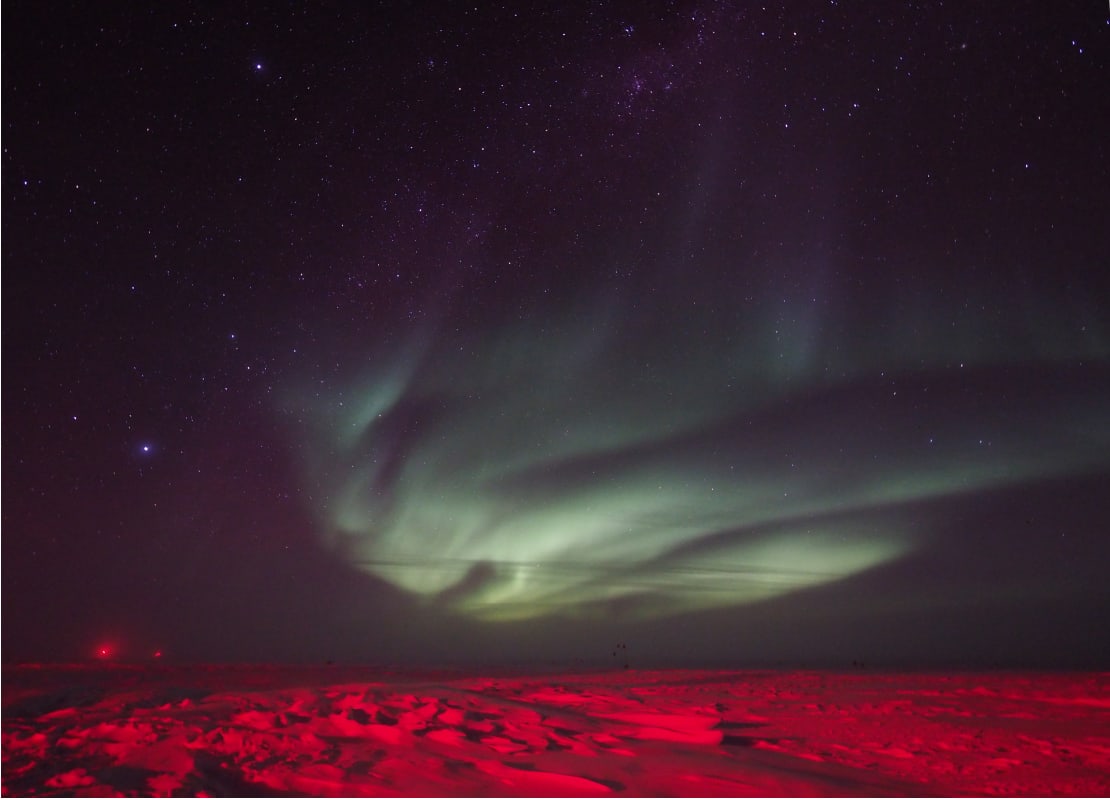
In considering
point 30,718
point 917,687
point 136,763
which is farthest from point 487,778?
point 917,687

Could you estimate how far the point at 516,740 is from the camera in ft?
26.7

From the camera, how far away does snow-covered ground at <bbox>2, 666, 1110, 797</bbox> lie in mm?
6188

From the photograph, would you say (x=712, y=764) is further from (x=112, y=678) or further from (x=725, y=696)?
(x=112, y=678)

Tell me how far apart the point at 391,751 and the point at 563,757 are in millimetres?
1801

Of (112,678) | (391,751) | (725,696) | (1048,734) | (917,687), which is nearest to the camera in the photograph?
(391,751)

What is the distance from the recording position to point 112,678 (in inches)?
497

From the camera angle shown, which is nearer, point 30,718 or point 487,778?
point 487,778

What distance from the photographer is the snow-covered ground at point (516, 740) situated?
6188 mm

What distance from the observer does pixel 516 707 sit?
10758mm

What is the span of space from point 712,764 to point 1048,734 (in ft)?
18.0

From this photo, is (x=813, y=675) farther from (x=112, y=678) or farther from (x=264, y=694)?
(x=112, y=678)

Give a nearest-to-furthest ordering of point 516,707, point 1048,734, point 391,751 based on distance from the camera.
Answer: point 391,751 → point 1048,734 → point 516,707

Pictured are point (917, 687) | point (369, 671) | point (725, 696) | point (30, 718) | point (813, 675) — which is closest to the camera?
point (30, 718)

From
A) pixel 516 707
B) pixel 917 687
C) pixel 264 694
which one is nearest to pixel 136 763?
pixel 264 694
